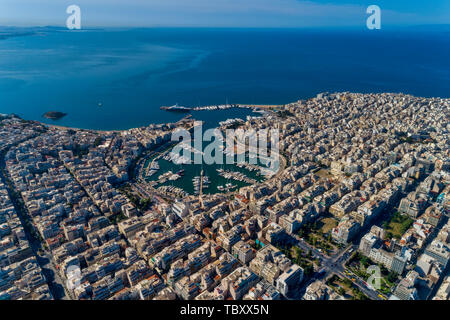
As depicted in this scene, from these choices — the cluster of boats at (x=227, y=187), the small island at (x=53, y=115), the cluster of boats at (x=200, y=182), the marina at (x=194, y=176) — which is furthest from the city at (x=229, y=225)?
the small island at (x=53, y=115)

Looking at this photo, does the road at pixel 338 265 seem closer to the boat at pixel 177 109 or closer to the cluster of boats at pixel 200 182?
the cluster of boats at pixel 200 182

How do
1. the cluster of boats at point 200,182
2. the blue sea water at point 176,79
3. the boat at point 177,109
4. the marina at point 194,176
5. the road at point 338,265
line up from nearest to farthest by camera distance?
the road at point 338,265 → the marina at point 194,176 → the cluster of boats at point 200,182 → the boat at point 177,109 → the blue sea water at point 176,79

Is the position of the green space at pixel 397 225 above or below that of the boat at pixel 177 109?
below

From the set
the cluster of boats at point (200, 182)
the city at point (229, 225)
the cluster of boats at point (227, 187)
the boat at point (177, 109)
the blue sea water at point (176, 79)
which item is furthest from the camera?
the blue sea water at point (176, 79)

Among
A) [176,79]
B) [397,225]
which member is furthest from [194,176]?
[176,79]

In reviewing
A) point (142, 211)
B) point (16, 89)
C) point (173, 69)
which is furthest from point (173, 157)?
point (173, 69)

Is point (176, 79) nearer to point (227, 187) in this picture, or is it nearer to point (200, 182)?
point (200, 182)

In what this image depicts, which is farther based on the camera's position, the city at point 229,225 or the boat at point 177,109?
the boat at point 177,109

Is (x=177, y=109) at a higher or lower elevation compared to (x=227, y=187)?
higher
